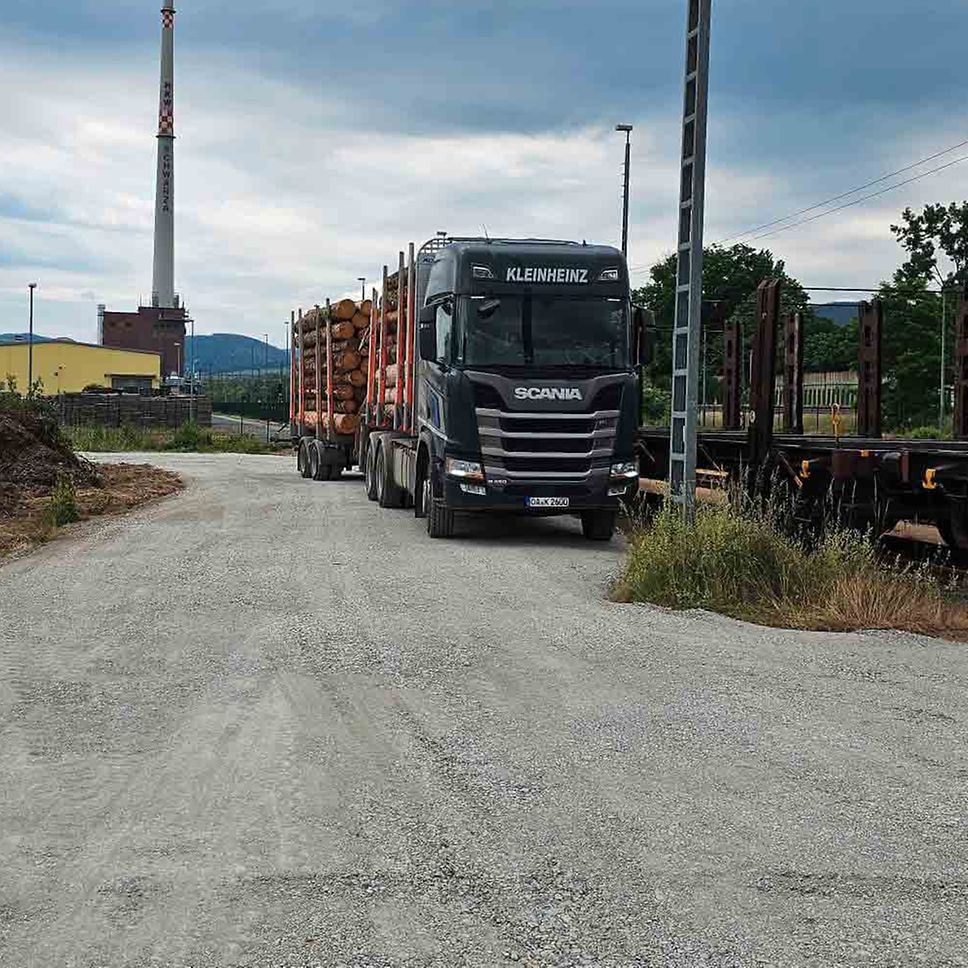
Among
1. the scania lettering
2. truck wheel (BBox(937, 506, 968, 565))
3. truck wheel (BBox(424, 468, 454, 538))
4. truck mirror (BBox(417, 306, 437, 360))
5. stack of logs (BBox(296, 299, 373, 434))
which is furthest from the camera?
stack of logs (BBox(296, 299, 373, 434))

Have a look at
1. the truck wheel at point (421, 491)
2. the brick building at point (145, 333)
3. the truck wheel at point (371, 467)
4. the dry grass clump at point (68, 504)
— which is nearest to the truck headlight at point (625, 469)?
the truck wheel at point (421, 491)

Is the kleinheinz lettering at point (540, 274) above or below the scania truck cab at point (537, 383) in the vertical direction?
above

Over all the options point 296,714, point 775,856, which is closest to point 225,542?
point 296,714

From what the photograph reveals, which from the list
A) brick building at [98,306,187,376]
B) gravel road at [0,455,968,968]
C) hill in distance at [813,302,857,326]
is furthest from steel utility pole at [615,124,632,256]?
brick building at [98,306,187,376]

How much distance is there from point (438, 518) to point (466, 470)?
3.28 ft

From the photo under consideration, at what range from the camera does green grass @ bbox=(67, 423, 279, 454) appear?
49.5m

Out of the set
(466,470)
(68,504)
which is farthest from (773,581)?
(68,504)

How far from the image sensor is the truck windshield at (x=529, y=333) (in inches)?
617

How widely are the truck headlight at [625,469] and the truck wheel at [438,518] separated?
2.07m

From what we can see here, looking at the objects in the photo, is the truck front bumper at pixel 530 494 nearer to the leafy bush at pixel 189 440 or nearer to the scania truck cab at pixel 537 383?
the scania truck cab at pixel 537 383

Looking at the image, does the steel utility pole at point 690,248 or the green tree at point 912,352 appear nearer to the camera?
the steel utility pole at point 690,248

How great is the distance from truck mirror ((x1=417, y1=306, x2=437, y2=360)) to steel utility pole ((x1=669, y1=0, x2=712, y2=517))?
3.99m

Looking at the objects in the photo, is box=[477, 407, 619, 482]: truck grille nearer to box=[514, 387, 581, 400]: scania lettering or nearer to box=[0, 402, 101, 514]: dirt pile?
box=[514, 387, 581, 400]: scania lettering

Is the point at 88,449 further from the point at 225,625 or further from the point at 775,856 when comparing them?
the point at 775,856
